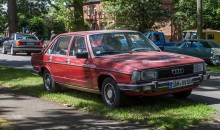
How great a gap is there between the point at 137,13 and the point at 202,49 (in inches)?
796

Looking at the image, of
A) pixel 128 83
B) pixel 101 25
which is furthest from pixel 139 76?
pixel 101 25

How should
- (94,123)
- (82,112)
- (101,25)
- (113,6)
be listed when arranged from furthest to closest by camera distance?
(101,25) → (113,6) → (82,112) → (94,123)

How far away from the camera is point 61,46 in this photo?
9188 mm

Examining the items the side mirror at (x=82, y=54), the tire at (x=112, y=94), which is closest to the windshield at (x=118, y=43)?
the side mirror at (x=82, y=54)

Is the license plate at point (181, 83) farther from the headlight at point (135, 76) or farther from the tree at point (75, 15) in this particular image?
the tree at point (75, 15)

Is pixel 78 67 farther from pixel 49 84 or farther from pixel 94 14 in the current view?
pixel 94 14

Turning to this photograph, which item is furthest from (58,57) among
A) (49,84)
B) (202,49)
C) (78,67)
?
(202,49)

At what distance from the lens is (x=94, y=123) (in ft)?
20.7

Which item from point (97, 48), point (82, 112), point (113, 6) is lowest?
point (82, 112)

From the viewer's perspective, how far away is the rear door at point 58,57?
885cm

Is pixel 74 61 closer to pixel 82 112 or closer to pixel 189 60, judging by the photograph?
pixel 82 112

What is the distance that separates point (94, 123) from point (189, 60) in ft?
8.01

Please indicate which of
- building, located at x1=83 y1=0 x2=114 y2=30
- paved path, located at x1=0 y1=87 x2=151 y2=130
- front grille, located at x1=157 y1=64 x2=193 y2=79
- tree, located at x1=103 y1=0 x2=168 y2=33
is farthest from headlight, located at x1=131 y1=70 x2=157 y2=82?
building, located at x1=83 y1=0 x2=114 y2=30

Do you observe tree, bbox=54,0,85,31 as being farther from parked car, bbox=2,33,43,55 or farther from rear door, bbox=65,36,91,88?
rear door, bbox=65,36,91,88
